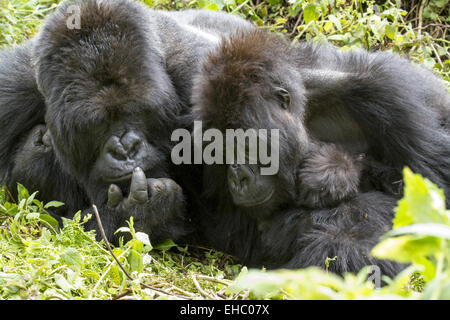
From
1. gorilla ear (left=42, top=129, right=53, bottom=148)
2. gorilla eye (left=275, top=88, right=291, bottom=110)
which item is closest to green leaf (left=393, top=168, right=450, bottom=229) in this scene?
gorilla eye (left=275, top=88, right=291, bottom=110)

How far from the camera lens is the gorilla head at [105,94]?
10.4 feet

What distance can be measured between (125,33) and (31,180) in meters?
1.17

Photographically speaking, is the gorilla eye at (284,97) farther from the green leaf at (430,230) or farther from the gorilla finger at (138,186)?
the green leaf at (430,230)

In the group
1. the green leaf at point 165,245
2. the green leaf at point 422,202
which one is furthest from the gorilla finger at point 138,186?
the green leaf at point 422,202

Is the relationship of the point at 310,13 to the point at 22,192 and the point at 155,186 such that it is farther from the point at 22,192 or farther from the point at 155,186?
the point at 22,192

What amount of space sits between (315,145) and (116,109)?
1033 mm

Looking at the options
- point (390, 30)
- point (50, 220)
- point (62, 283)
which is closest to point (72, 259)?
point (62, 283)

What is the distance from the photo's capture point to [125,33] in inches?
130

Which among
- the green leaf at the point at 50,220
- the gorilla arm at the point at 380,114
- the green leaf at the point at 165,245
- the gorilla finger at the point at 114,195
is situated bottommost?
the green leaf at the point at 165,245

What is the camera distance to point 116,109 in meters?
3.21

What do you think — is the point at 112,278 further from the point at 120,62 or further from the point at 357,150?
the point at 357,150

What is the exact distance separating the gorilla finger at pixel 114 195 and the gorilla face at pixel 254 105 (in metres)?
0.58

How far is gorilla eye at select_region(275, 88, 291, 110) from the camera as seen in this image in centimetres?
315
